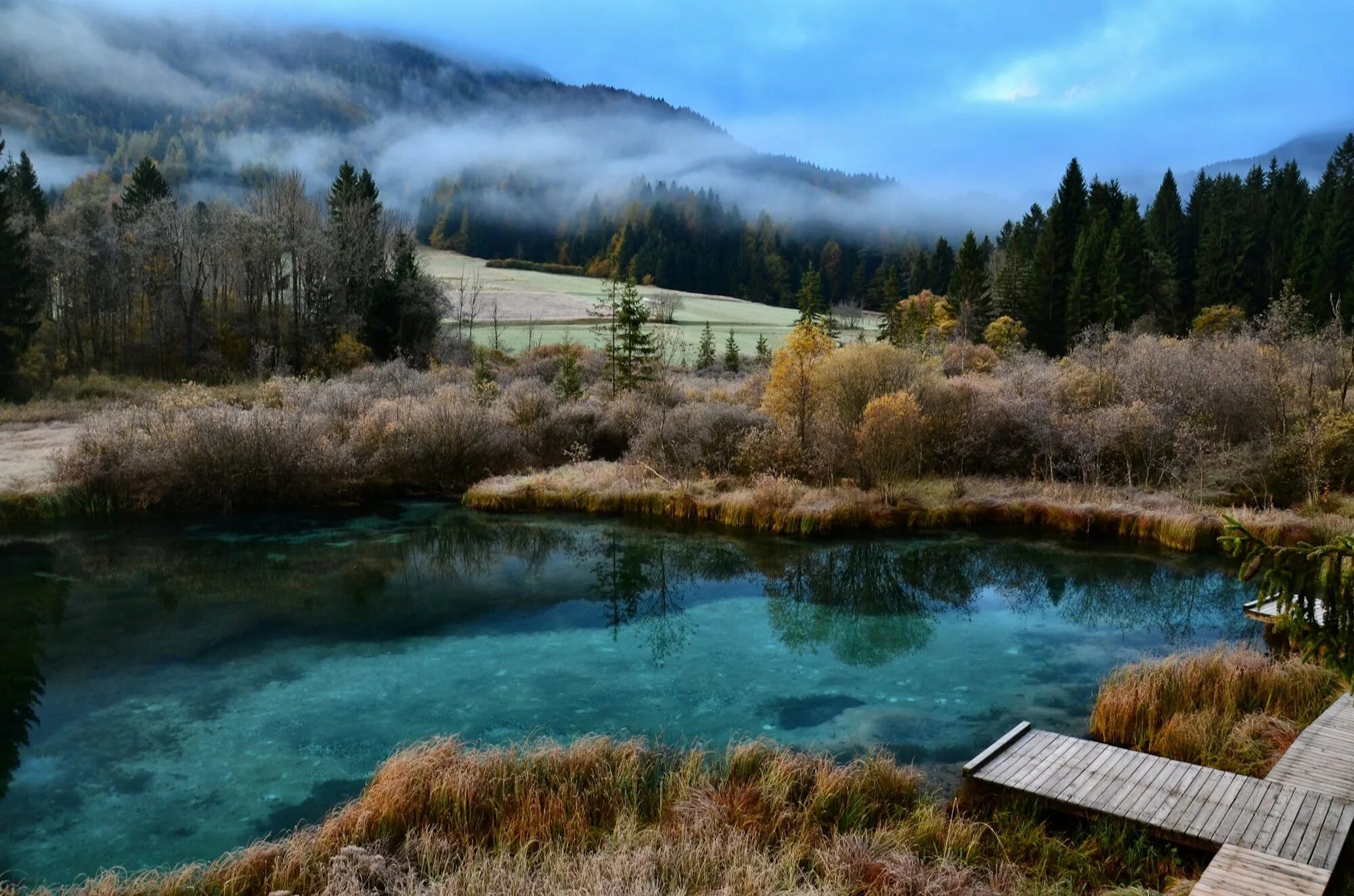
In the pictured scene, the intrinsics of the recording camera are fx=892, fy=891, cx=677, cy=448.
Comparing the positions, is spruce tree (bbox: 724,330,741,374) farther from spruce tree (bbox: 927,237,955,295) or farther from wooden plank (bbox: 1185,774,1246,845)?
wooden plank (bbox: 1185,774,1246,845)

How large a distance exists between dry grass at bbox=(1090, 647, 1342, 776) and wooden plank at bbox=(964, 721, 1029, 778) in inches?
61.3

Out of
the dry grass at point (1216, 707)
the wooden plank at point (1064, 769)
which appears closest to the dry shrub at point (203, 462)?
the dry grass at point (1216, 707)

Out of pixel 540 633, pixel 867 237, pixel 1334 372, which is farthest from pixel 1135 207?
pixel 867 237

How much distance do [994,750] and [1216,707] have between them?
3555 millimetres

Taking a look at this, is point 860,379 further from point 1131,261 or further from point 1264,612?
point 1131,261

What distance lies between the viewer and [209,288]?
52.1 metres

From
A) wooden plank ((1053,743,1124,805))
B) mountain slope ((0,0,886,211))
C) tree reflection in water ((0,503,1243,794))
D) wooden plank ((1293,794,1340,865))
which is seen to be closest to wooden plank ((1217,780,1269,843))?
wooden plank ((1293,794,1340,865))

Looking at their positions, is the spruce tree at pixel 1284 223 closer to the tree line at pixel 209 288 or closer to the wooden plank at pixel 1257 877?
the tree line at pixel 209 288

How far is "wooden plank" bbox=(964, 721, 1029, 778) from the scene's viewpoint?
9203mm

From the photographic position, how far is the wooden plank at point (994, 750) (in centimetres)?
920

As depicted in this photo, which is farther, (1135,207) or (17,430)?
(1135,207)

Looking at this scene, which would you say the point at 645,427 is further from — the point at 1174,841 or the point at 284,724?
the point at 1174,841

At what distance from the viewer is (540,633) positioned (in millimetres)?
15219

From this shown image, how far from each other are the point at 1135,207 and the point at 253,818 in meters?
68.6
